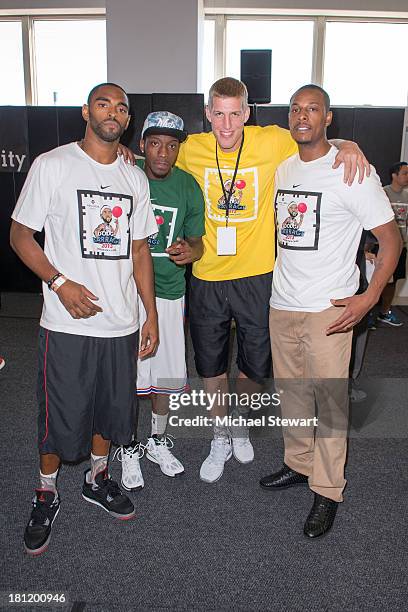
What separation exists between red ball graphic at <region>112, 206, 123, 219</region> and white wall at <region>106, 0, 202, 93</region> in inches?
168

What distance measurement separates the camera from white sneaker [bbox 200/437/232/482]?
256 cm

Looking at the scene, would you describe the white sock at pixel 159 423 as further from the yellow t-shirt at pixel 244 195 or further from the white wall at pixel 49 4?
the white wall at pixel 49 4

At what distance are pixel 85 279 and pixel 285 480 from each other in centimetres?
128

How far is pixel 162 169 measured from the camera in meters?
2.27

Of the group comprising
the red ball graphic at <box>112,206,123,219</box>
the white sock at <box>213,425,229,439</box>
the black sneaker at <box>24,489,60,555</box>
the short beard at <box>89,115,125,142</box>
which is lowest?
the black sneaker at <box>24,489,60,555</box>

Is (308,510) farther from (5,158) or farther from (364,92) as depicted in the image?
(364,92)

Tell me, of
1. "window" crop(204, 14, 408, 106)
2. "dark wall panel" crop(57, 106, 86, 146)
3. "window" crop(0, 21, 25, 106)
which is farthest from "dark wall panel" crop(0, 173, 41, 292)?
"window" crop(204, 14, 408, 106)

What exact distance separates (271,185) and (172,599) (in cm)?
159

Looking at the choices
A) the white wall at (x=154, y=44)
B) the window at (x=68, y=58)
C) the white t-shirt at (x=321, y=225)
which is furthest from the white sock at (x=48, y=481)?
the window at (x=68, y=58)

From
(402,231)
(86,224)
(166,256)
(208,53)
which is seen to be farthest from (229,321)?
(208,53)

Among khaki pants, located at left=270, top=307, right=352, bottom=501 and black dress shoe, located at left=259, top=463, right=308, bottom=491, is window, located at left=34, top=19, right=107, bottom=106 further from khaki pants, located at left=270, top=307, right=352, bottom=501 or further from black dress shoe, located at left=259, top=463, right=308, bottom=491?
black dress shoe, located at left=259, top=463, right=308, bottom=491

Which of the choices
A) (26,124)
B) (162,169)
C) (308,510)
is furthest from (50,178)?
(26,124)

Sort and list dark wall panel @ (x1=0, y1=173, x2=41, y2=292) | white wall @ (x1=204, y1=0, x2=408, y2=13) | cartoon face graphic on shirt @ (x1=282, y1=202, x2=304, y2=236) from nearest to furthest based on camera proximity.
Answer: cartoon face graphic on shirt @ (x1=282, y1=202, x2=304, y2=236) < white wall @ (x1=204, y1=0, x2=408, y2=13) < dark wall panel @ (x1=0, y1=173, x2=41, y2=292)

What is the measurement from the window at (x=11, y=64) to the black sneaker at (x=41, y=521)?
6326mm
